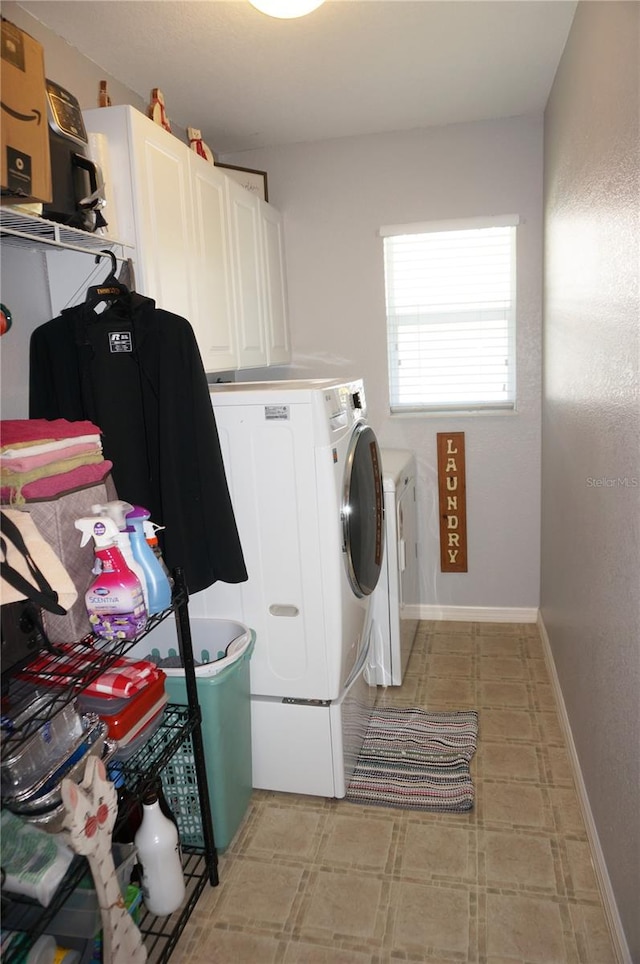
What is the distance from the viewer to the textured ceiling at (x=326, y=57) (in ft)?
6.54

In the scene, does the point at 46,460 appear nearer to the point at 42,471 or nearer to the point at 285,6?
the point at 42,471

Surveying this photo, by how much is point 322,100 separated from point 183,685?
7.71 ft

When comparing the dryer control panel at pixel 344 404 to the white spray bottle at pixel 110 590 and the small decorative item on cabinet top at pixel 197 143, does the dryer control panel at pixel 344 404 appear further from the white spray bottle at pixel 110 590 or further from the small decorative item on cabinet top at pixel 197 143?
the small decorative item on cabinet top at pixel 197 143

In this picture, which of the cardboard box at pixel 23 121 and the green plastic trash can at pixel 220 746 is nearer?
the cardboard box at pixel 23 121

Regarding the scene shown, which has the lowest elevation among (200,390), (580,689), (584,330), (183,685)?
(580,689)

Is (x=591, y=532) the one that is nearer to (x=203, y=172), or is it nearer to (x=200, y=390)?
(x=200, y=390)

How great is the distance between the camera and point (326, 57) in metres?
2.29

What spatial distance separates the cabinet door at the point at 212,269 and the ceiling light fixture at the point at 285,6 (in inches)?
24.3

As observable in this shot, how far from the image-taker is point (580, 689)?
2033 millimetres

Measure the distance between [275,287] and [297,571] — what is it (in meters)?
1.75

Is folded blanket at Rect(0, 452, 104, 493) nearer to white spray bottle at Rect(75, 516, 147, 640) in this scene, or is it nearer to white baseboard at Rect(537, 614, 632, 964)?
white spray bottle at Rect(75, 516, 147, 640)

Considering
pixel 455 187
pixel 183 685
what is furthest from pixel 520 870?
pixel 455 187

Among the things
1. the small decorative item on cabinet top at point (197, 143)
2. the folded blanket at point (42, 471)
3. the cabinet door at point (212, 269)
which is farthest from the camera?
the small decorative item on cabinet top at point (197, 143)

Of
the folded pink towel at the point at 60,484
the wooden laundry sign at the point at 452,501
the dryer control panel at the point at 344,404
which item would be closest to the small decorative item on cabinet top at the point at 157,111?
the dryer control panel at the point at 344,404
